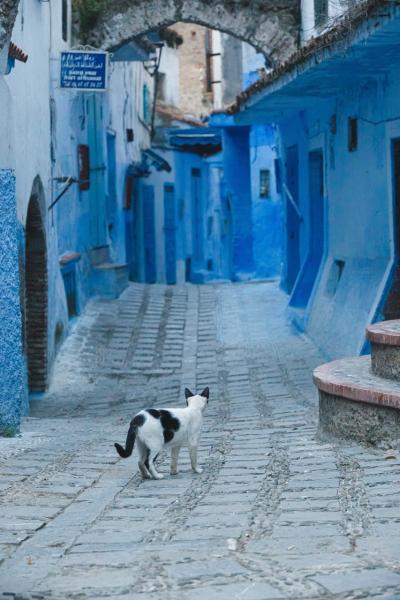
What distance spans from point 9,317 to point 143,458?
2.61 m

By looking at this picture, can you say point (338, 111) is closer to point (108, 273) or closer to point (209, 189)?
point (108, 273)

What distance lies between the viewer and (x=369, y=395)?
7457mm

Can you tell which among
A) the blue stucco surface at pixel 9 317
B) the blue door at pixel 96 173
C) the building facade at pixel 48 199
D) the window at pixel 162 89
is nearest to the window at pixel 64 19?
the building facade at pixel 48 199

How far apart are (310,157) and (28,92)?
5.80 metres

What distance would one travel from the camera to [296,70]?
40.3 ft

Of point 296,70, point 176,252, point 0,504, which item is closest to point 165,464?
point 0,504

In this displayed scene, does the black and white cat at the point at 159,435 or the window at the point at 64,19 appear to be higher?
the window at the point at 64,19

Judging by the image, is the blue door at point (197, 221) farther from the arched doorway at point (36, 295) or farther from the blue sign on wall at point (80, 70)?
the arched doorway at point (36, 295)

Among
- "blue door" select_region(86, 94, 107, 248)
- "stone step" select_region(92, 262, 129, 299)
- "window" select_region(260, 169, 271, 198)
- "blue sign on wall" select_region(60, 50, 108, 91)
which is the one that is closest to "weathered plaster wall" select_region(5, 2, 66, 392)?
"blue sign on wall" select_region(60, 50, 108, 91)

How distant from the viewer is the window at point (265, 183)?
2803 cm

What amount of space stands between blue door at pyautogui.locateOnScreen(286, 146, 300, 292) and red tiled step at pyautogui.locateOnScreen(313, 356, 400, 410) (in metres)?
9.91

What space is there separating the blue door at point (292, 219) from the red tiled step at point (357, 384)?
9905mm

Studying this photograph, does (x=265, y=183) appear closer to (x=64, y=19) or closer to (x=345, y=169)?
(x=64, y=19)

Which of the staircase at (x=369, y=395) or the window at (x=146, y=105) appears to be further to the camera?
the window at (x=146, y=105)
